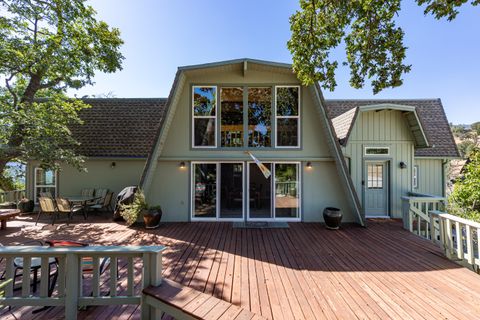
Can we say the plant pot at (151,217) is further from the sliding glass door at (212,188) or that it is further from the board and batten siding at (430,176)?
the board and batten siding at (430,176)

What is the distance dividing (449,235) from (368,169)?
3.98 m

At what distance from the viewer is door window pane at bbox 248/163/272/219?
7320mm

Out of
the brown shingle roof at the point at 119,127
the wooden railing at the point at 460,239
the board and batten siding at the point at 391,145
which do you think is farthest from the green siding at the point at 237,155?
the wooden railing at the point at 460,239

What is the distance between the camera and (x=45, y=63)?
707 centimetres

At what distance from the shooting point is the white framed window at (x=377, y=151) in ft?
25.7

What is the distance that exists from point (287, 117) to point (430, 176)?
23.0 ft

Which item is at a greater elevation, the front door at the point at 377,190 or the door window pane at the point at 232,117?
the door window pane at the point at 232,117

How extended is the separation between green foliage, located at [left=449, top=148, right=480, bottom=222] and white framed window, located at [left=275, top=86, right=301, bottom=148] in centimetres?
469

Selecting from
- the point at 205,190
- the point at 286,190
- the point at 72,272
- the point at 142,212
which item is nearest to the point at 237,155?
the point at 205,190

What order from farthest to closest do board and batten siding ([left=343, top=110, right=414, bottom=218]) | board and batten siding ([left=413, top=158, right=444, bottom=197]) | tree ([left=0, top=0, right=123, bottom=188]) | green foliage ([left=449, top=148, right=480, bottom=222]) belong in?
board and batten siding ([left=413, top=158, right=444, bottom=197]) < board and batten siding ([left=343, top=110, right=414, bottom=218]) < tree ([left=0, top=0, right=123, bottom=188]) < green foliage ([left=449, top=148, right=480, bottom=222])

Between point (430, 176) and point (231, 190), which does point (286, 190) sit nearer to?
point (231, 190)

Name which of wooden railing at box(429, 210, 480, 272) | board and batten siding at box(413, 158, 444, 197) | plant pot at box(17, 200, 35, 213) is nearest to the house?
board and batten siding at box(413, 158, 444, 197)

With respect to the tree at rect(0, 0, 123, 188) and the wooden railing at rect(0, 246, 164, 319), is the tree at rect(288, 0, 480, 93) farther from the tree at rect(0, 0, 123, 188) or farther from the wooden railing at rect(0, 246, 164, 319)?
the tree at rect(0, 0, 123, 188)

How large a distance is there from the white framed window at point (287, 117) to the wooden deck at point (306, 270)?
2.95m
